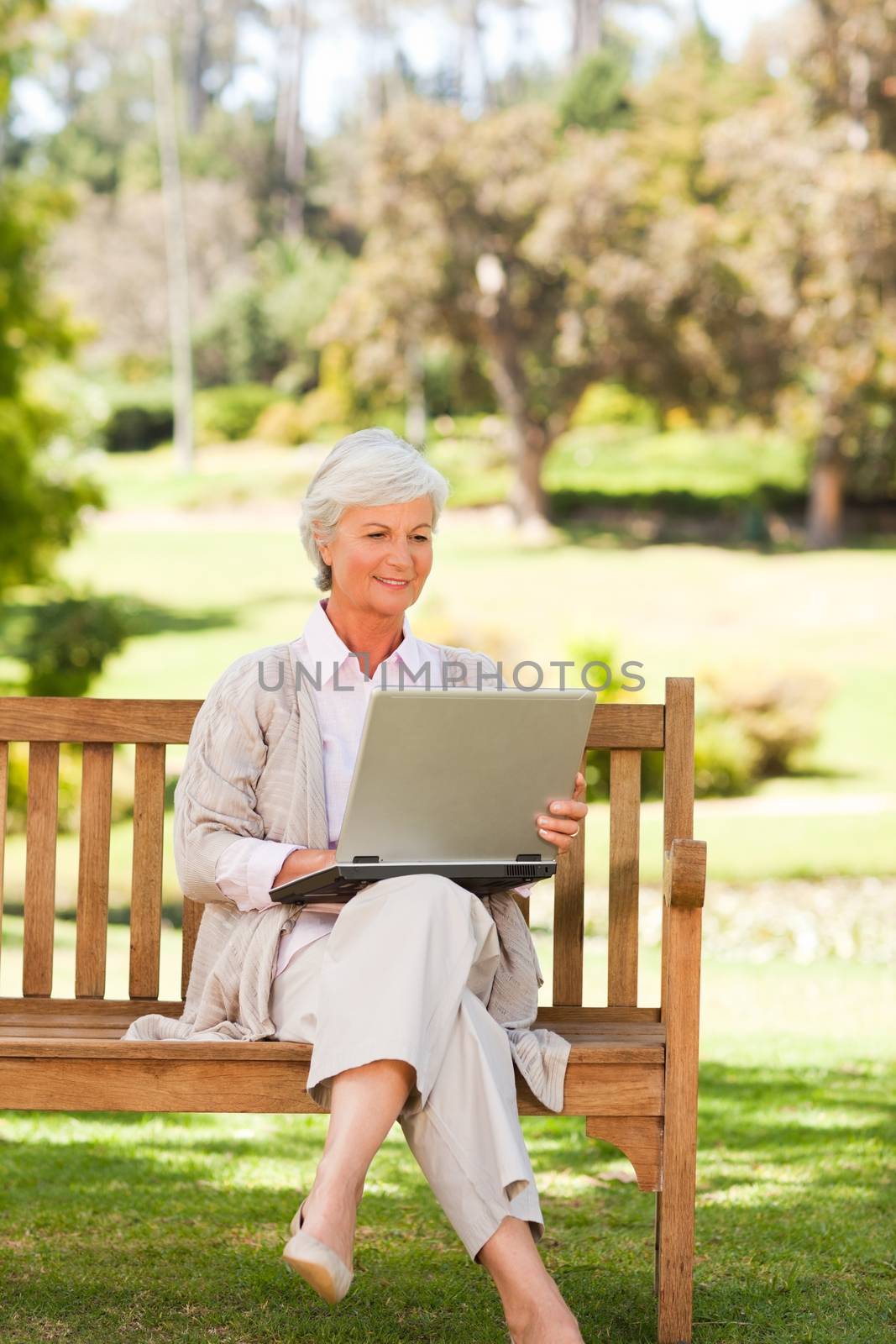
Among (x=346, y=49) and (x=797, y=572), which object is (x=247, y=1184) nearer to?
(x=797, y=572)

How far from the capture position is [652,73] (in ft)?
115

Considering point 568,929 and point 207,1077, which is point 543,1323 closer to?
point 207,1077

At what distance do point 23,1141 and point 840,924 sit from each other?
190 inches

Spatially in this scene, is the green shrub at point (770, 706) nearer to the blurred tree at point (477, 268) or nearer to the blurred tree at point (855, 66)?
the blurred tree at point (855, 66)

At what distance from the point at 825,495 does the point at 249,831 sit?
81.7 ft

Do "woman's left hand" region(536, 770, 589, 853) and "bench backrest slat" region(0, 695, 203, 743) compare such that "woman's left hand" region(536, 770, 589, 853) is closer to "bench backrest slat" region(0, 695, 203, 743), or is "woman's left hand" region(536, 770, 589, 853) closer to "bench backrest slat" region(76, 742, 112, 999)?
"bench backrest slat" region(0, 695, 203, 743)

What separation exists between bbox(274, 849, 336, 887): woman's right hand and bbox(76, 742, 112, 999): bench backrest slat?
568mm

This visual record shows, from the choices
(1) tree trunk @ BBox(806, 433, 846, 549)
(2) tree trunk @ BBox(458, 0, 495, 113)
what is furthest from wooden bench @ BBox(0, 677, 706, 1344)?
(2) tree trunk @ BBox(458, 0, 495, 113)

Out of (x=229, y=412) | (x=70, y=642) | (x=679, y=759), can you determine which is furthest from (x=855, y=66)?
(x=679, y=759)

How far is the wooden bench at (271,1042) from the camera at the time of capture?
7.93ft

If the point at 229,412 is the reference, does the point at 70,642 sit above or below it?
below

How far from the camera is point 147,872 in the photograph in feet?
9.52

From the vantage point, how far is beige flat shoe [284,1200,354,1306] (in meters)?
2.02

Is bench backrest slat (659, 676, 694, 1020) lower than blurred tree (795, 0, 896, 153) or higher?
lower
